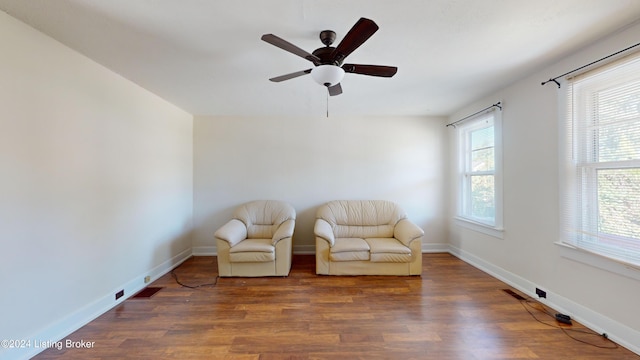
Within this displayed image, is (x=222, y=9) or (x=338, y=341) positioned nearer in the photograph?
(x=222, y=9)

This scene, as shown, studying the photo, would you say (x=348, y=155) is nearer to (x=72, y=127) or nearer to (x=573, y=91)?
(x=573, y=91)

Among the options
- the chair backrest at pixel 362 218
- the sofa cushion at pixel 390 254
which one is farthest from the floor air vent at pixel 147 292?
the sofa cushion at pixel 390 254

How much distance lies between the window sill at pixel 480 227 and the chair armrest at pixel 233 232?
3.44m

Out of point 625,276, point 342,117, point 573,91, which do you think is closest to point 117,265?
point 342,117

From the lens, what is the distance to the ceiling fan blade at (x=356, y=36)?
4.73ft

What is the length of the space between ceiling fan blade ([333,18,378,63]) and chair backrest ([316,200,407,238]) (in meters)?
2.54

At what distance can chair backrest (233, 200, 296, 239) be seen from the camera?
12.7ft

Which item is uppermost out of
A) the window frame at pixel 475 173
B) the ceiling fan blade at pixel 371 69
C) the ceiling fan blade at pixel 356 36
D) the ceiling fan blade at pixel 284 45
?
the ceiling fan blade at pixel 356 36

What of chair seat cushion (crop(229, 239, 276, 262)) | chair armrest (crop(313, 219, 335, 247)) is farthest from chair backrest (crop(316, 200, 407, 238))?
chair seat cushion (crop(229, 239, 276, 262))

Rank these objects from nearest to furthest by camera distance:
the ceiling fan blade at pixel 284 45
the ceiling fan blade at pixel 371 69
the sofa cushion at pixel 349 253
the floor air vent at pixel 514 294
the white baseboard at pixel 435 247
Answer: the ceiling fan blade at pixel 284 45 → the ceiling fan blade at pixel 371 69 → the floor air vent at pixel 514 294 → the sofa cushion at pixel 349 253 → the white baseboard at pixel 435 247

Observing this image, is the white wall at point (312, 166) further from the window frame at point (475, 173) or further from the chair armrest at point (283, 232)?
the chair armrest at point (283, 232)

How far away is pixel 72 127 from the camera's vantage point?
7.05 feet

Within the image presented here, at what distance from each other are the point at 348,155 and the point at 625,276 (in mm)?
3297

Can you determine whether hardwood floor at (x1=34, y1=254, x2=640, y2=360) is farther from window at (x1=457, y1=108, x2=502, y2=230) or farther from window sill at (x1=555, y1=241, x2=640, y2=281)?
window at (x1=457, y1=108, x2=502, y2=230)
